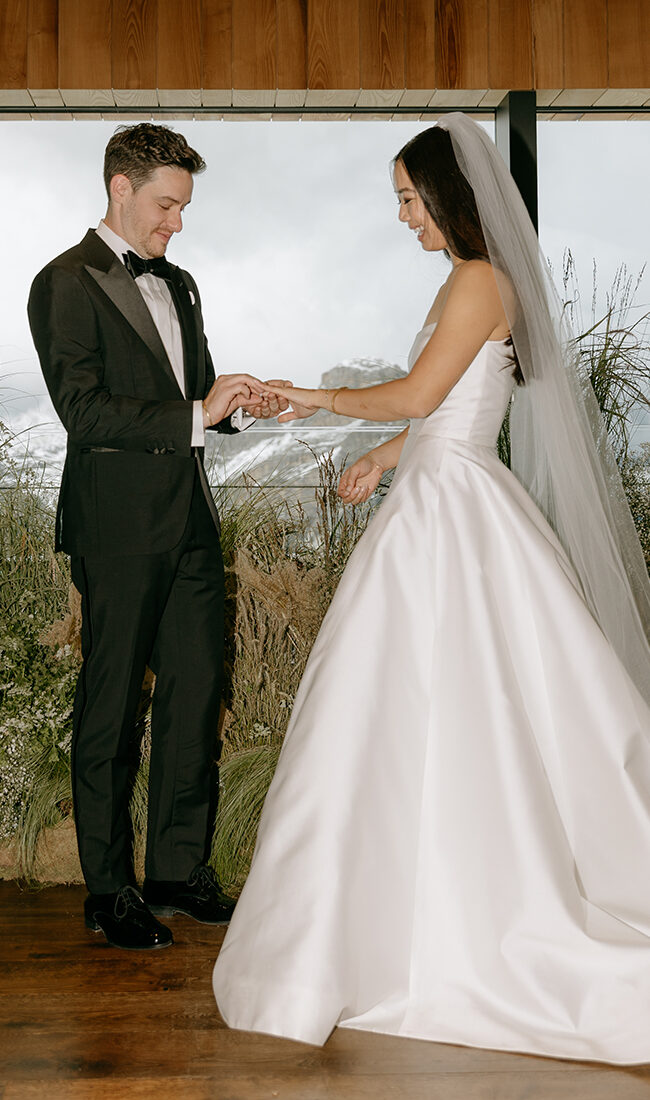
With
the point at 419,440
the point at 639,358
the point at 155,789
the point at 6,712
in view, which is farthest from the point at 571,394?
the point at 6,712

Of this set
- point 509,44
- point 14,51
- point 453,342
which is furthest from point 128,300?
point 509,44

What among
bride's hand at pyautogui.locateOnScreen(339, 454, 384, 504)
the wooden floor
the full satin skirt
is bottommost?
the wooden floor

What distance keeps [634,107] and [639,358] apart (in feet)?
3.45

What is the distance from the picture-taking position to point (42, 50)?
3695mm

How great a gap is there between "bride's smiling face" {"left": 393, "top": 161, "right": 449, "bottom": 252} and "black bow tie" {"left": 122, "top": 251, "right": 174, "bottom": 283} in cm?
65

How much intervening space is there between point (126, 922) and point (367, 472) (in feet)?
3.98

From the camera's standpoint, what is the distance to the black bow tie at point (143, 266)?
2561 mm

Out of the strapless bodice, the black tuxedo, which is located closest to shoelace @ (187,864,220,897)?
the black tuxedo

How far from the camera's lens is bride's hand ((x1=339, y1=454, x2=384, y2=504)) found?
100 inches

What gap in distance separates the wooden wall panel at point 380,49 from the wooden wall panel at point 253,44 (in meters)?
0.32

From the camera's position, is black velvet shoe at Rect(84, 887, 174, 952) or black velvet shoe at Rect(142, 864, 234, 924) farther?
black velvet shoe at Rect(142, 864, 234, 924)

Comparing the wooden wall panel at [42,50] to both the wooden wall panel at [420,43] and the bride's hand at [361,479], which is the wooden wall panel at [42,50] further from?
the bride's hand at [361,479]

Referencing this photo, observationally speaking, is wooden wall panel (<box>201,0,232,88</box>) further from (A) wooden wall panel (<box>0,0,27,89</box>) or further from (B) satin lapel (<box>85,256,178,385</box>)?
(B) satin lapel (<box>85,256,178,385</box>)

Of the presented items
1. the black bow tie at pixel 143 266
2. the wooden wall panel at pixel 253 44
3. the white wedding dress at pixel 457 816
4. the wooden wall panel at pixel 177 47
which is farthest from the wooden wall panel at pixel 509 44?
the white wedding dress at pixel 457 816
